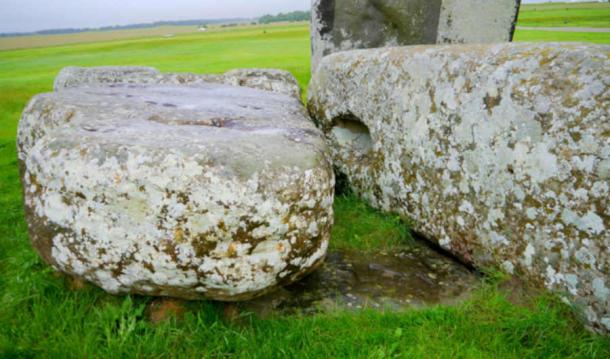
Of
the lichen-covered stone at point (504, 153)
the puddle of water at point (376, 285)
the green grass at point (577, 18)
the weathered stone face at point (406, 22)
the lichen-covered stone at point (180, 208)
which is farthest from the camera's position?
the green grass at point (577, 18)

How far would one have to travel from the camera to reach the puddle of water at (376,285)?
3379 millimetres

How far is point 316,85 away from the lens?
5.80 meters

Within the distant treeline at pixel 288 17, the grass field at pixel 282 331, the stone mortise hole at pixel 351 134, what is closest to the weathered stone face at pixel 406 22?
the stone mortise hole at pixel 351 134

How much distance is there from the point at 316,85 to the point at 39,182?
358 centimetres

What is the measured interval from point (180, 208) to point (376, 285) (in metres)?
1.73

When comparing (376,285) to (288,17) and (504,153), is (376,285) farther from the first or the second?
(288,17)

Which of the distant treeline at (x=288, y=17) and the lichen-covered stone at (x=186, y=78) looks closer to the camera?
the lichen-covered stone at (x=186, y=78)

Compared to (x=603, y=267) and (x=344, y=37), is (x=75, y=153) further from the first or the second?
(x=344, y=37)

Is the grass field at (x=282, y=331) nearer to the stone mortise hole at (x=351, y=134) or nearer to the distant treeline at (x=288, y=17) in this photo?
the stone mortise hole at (x=351, y=134)

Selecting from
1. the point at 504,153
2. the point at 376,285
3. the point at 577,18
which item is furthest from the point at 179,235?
the point at 577,18

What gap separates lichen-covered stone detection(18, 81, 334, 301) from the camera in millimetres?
2662

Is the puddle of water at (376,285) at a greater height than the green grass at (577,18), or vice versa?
the green grass at (577,18)

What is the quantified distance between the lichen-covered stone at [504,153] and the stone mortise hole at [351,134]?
506 mm

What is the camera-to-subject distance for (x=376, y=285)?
11.9ft
